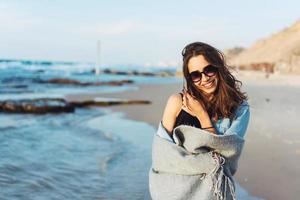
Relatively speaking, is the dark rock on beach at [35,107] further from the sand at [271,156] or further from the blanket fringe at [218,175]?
the blanket fringe at [218,175]

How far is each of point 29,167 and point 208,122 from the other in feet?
17.6

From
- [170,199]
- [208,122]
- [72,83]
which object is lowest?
[72,83]

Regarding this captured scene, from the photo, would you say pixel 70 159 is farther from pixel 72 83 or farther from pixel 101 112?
pixel 72 83

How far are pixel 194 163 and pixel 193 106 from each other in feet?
1.02

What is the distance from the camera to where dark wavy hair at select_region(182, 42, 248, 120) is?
2.48 m

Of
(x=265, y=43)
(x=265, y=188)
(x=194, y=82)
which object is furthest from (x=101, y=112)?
(x=265, y=43)

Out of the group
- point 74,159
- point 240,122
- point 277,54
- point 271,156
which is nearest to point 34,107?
point 74,159

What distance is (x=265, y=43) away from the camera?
72.9 metres

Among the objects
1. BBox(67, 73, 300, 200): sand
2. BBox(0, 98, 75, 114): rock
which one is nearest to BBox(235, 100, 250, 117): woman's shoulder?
BBox(67, 73, 300, 200): sand

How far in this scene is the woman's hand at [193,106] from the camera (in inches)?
95.7

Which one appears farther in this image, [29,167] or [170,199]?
[29,167]

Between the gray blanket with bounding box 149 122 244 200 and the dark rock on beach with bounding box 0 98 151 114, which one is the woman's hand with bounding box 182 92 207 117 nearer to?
the gray blanket with bounding box 149 122 244 200

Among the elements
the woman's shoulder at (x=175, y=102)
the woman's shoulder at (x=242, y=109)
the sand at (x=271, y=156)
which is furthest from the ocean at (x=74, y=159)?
the woman's shoulder at (x=175, y=102)

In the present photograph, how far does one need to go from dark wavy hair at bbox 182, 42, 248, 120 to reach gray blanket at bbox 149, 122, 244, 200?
215 millimetres
